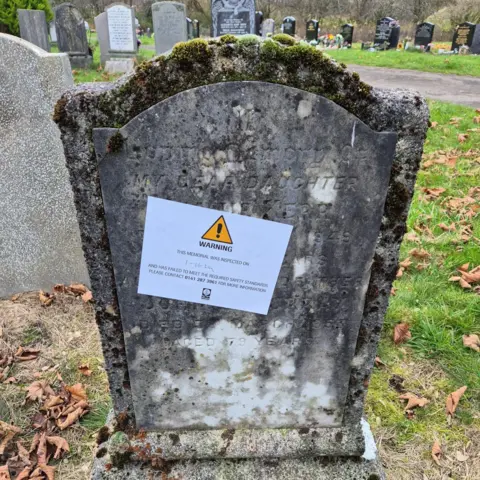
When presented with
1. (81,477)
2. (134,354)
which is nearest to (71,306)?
(81,477)

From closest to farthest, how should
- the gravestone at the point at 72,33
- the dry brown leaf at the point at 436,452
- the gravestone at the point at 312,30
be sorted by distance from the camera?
the dry brown leaf at the point at 436,452
the gravestone at the point at 72,33
the gravestone at the point at 312,30

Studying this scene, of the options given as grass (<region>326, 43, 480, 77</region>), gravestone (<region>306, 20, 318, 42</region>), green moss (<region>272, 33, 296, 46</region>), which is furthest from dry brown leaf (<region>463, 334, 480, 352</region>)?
gravestone (<region>306, 20, 318, 42</region>)

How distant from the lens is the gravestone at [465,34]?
17125 millimetres

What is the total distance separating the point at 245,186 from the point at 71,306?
8.25 feet

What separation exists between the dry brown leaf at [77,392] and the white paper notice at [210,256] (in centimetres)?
137

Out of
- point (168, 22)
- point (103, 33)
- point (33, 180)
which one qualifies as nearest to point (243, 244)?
point (33, 180)

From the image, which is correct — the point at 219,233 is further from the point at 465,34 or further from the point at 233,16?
the point at 465,34

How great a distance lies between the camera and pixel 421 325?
303 cm

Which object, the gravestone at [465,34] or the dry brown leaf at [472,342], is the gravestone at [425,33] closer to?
the gravestone at [465,34]

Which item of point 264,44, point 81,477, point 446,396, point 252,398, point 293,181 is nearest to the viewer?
point 264,44

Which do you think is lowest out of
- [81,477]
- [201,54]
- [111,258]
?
[81,477]

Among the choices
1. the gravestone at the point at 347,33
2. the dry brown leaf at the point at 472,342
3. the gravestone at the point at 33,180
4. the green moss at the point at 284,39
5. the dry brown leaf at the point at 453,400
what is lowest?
the dry brown leaf at the point at 453,400

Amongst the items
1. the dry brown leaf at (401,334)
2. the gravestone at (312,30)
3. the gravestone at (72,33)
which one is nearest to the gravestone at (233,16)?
the gravestone at (72,33)

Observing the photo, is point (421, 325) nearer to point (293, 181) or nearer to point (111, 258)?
point (293, 181)
